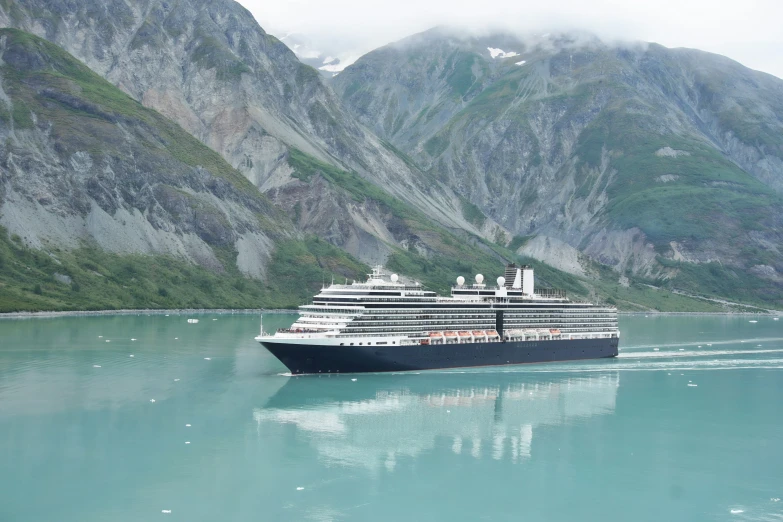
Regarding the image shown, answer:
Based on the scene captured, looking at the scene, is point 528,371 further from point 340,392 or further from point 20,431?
point 20,431

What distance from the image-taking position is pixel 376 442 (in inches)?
2076

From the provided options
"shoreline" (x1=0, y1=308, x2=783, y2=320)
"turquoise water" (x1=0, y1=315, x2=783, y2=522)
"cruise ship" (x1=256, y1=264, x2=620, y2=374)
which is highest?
"cruise ship" (x1=256, y1=264, x2=620, y2=374)

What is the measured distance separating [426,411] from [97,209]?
131 metres

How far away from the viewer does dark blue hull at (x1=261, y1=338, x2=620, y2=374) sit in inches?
2815

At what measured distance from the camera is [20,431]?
5128 cm

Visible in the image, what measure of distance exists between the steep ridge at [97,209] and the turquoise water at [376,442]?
6763 cm

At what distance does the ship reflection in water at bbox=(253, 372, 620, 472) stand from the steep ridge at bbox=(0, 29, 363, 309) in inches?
3398

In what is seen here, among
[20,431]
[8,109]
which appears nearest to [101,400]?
[20,431]

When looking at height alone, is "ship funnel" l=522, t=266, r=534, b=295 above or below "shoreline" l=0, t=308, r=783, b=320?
above

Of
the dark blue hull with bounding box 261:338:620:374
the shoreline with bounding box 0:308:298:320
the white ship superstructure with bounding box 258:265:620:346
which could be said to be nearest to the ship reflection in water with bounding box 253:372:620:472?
the dark blue hull with bounding box 261:338:620:374

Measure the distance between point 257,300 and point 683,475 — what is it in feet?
443

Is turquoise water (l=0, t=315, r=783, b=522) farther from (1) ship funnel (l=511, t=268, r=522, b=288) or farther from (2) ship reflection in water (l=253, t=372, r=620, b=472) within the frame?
(1) ship funnel (l=511, t=268, r=522, b=288)

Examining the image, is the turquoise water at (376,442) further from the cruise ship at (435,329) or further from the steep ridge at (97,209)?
the steep ridge at (97,209)

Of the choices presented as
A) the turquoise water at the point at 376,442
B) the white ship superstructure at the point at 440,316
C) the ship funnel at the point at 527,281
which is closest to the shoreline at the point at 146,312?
the turquoise water at the point at 376,442
